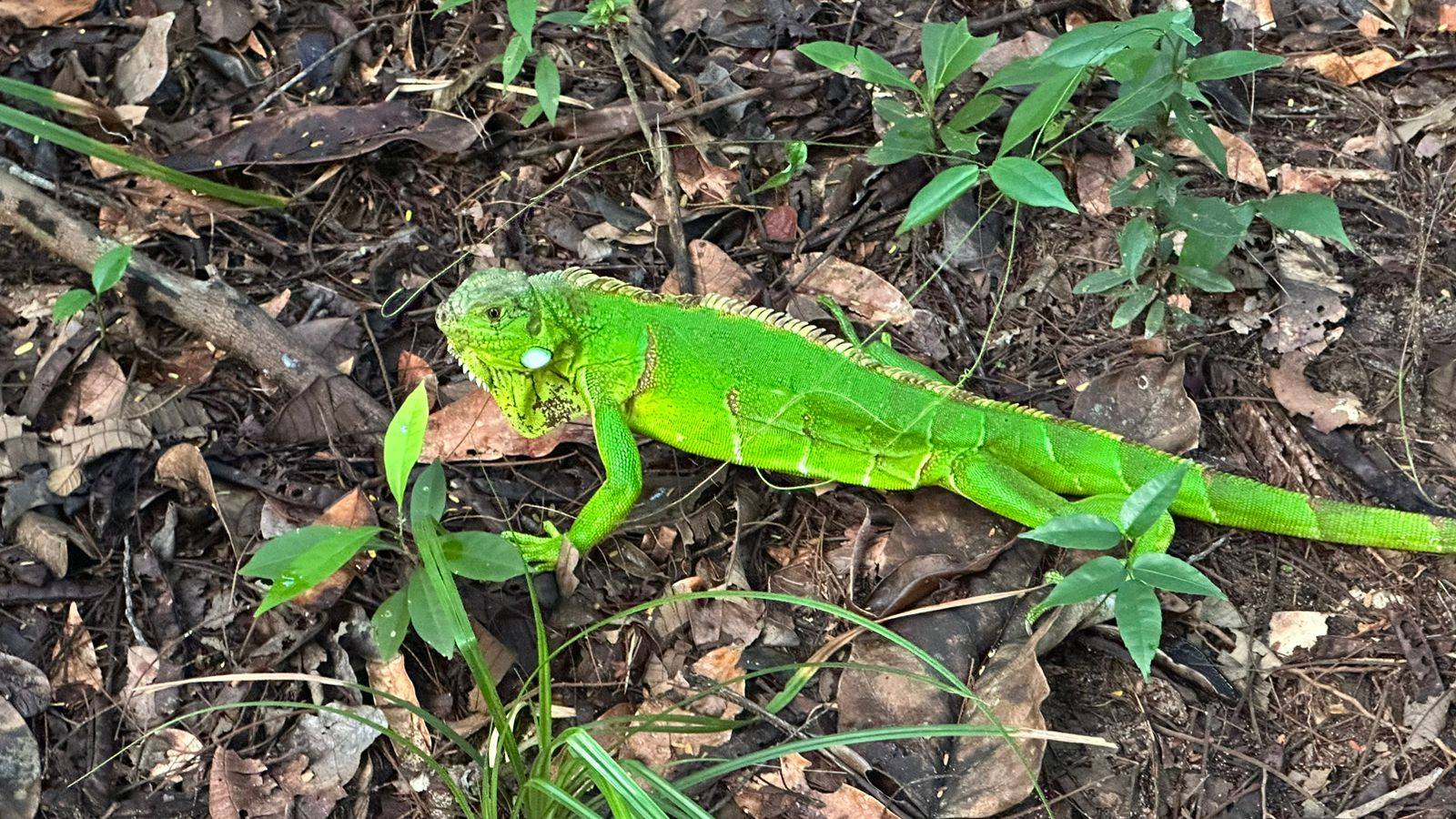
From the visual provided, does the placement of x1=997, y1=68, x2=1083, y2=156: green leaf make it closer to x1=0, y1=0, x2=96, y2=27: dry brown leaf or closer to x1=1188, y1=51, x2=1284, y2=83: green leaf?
x1=1188, y1=51, x2=1284, y2=83: green leaf

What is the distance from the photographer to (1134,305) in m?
4.29

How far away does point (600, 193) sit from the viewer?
5020mm

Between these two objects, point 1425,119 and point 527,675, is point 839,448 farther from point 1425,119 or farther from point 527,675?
point 1425,119

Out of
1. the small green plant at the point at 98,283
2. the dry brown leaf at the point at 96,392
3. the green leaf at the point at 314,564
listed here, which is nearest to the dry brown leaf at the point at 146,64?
the small green plant at the point at 98,283

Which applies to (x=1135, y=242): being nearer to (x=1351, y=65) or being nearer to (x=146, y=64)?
(x=1351, y=65)

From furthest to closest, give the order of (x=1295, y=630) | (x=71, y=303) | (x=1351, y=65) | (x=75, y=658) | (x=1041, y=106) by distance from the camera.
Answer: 1. (x=1351, y=65)
2. (x=71, y=303)
3. (x=1041, y=106)
4. (x=1295, y=630)
5. (x=75, y=658)

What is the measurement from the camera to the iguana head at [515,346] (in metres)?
3.94

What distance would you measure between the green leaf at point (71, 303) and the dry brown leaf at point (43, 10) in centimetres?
206

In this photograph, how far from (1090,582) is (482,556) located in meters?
1.75

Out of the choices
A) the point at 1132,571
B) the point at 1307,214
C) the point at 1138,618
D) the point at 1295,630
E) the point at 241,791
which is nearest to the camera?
the point at 1138,618

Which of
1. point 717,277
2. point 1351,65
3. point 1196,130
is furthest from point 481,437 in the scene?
point 1351,65

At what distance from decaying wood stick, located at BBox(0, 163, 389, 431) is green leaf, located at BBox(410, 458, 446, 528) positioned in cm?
98

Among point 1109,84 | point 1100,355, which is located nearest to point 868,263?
point 1100,355

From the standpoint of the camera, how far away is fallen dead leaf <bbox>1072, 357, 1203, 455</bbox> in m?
4.27
